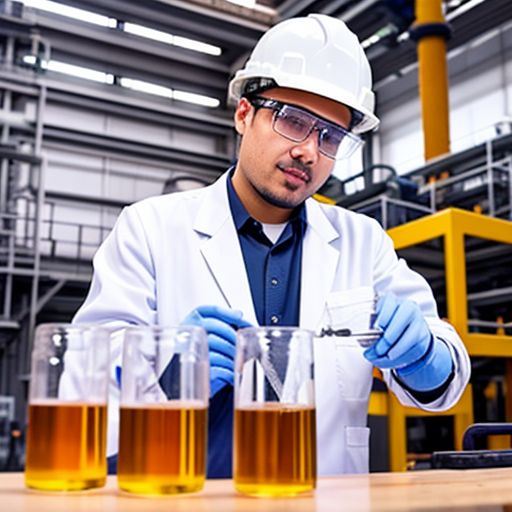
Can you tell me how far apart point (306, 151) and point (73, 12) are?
4.09 m

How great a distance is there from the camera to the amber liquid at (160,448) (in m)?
0.53

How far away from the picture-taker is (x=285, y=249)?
125 cm

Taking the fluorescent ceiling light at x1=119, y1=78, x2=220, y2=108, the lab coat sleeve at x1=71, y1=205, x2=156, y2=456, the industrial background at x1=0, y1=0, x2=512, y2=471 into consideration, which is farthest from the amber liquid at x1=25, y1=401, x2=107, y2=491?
the fluorescent ceiling light at x1=119, y1=78, x2=220, y2=108

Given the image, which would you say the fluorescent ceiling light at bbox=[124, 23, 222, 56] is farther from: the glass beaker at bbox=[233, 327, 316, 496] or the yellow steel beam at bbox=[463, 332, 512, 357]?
the glass beaker at bbox=[233, 327, 316, 496]

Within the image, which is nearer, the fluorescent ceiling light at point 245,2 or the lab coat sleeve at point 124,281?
the lab coat sleeve at point 124,281

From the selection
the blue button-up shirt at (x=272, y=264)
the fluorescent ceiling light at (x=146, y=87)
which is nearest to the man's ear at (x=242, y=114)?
the blue button-up shirt at (x=272, y=264)

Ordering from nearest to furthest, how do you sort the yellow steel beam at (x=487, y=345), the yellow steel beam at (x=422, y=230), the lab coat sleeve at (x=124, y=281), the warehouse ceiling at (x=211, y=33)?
the lab coat sleeve at (x=124, y=281)
the yellow steel beam at (x=487, y=345)
the yellow steel beam at (x=422, y=230)
the warehouse ceiling at (x=211, y=33)

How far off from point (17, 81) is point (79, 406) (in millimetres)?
5624

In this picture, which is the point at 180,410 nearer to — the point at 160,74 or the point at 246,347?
the point at 246,347

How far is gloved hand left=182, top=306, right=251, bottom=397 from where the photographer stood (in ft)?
2.73

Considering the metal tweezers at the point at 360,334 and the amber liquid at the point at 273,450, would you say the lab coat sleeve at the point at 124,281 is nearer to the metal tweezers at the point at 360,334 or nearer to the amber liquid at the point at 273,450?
the metal tweezers at the point at 360,334

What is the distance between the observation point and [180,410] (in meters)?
0.53

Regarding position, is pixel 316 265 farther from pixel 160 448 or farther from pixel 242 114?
pixel 160 448

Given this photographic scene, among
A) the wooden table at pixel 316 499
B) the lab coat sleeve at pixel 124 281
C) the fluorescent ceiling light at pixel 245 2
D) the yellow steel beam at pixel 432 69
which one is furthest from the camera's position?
the yellow steel beam at pixel 432 69
